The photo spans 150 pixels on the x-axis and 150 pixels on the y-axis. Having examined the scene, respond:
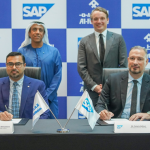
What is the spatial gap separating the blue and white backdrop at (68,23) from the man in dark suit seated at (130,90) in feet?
6.38

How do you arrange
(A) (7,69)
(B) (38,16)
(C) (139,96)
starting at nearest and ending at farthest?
(C) (139,96) < (A) (7,69) < (B) (38,16)

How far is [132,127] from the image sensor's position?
172cm

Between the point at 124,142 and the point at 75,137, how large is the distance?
0.30 metres

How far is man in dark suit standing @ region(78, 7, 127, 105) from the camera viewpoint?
3707mm

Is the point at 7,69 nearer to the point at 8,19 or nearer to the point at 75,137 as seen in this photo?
the point at 75,137

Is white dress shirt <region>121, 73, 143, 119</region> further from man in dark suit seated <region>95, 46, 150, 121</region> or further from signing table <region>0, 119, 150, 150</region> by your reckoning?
signing table <region>0, 119, 150, 150</region>

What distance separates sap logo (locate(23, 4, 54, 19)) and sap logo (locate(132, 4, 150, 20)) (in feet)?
4.85

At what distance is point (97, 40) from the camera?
12.6 ft

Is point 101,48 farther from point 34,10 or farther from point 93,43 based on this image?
point 34,10

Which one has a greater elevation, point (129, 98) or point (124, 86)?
point (124, 86)

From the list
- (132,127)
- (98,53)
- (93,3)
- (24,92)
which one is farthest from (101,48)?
(132,127)

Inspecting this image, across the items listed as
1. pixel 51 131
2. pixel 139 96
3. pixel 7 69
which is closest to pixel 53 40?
pixel 7 69

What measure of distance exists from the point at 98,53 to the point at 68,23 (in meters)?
1.14

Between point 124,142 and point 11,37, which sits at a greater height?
point 11,37
